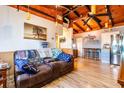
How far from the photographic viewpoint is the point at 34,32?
13.7ft

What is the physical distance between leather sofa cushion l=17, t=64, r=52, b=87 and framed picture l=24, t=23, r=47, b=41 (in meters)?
1.42

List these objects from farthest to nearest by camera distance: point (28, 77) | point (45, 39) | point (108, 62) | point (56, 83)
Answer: point (108, 62) < point (45, 39) < point (56, 83) < point (28, 77)

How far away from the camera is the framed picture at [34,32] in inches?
153

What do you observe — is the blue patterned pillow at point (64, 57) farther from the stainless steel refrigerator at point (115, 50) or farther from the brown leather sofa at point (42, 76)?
the stainless steel refrigerator at point (115, 50)

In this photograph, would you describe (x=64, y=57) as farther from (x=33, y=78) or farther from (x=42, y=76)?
(x=33, y=78)

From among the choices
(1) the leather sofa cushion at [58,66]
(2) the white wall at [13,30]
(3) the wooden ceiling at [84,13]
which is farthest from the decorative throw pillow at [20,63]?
(3) the wooden ceiling at [84,13]

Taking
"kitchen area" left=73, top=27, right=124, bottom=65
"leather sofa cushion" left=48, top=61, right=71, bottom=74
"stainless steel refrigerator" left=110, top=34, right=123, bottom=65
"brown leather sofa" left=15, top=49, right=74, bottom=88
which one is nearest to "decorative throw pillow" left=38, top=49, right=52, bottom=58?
"leather sofa cushion" left=48, top=61, right=71, bottom=74

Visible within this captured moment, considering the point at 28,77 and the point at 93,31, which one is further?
the point at 93,31

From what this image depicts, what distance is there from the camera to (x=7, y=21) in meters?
3.37

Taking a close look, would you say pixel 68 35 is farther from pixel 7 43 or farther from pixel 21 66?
pixel 21 66

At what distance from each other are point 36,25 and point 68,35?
10.9 ft

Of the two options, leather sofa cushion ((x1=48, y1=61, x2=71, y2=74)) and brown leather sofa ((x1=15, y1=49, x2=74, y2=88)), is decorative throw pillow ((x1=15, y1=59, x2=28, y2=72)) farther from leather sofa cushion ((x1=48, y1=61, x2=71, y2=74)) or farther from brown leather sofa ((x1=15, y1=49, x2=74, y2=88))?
leather sofa cushion ((x1=48, y1=61, x2=71, y2=74))

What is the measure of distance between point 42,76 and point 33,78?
309mm
